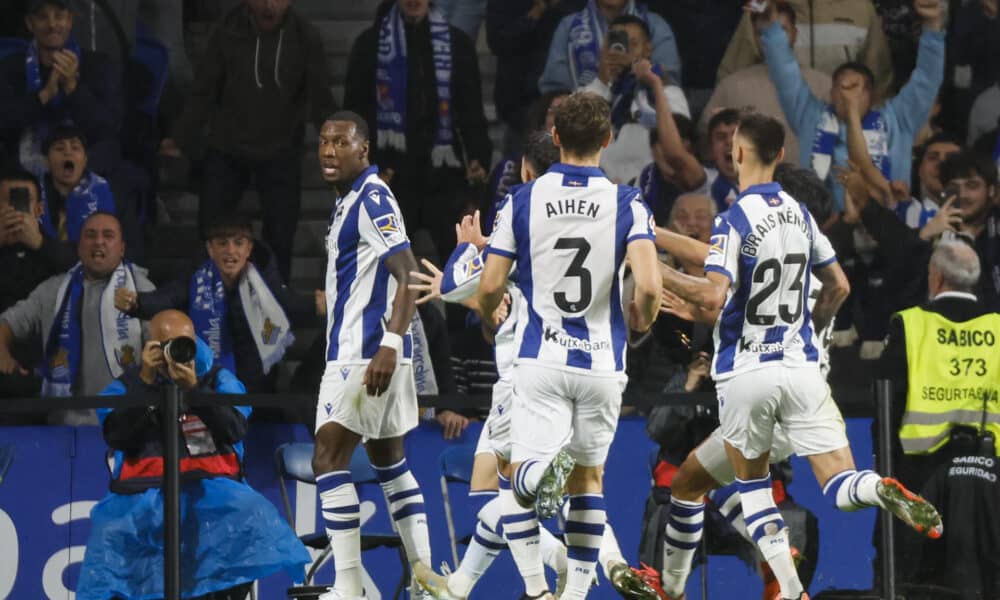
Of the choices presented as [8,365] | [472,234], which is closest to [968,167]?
[472,234]

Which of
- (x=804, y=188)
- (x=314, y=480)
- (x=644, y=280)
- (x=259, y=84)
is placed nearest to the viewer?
(x=644, y=280)

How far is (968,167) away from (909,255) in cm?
73

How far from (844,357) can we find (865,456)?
3.36 feet

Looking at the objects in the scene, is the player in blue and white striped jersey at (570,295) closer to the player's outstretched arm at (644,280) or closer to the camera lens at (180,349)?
the player's outstretched arm at (644,280)

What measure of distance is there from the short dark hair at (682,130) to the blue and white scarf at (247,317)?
2762mm

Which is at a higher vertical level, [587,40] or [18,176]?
[587,40]

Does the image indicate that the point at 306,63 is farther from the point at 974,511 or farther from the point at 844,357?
the point at 974,511

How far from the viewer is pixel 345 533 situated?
27.3 ft

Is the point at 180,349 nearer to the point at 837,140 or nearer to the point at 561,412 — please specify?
the point at 561,412

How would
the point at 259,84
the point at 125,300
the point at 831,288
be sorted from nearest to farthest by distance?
the point at 831,288
the point at 125,300
the point at 259,84

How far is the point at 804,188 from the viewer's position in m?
9.70

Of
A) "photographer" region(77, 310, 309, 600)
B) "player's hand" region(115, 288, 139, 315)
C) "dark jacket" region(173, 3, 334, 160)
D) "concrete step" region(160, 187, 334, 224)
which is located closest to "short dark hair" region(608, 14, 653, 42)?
"dark jacket" region(173, 3, 334, 160)

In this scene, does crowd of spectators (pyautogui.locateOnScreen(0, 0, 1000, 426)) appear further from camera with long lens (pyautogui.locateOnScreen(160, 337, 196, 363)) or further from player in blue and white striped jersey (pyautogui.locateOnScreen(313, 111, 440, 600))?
player in blue and white striped jersey (pyautogui.locateOnScreen(313, 111, 440, 600))

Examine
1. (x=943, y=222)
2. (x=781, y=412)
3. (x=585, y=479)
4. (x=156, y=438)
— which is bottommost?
(x=585, y=479)
